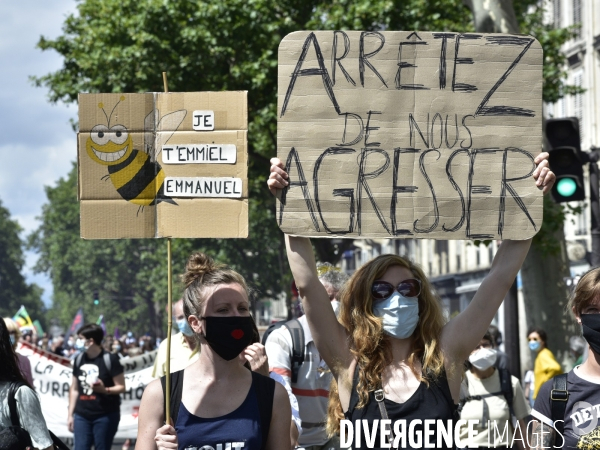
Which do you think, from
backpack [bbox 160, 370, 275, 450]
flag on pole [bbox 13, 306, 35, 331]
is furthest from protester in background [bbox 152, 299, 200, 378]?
flag on pole [bbox 13, 306, 35, 331]

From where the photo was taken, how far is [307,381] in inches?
227

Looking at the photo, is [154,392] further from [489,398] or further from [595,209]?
[595,209]

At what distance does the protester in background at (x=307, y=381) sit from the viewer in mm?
5699

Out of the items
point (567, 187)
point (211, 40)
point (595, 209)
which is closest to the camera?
point (567, 187)

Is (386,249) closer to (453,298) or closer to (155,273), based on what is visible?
(453,298)

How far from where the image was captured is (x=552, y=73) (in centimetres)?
2075

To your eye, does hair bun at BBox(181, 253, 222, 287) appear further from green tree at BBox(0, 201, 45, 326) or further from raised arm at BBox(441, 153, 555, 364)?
green tree at BBox(0, 201, 45, 326)

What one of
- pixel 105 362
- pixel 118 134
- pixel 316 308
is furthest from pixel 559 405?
pixel 105 362

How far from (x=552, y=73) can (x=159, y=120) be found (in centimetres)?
1740

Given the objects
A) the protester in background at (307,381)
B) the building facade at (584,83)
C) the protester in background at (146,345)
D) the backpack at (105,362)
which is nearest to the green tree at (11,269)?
the protester in background at (146,345)

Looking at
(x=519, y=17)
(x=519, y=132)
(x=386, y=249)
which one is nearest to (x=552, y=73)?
(x=519, y=17)

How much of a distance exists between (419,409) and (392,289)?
0.48 m

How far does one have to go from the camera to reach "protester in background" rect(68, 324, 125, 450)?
10180 millimetres

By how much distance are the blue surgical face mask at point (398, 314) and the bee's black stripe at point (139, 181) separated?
3.93 ft
